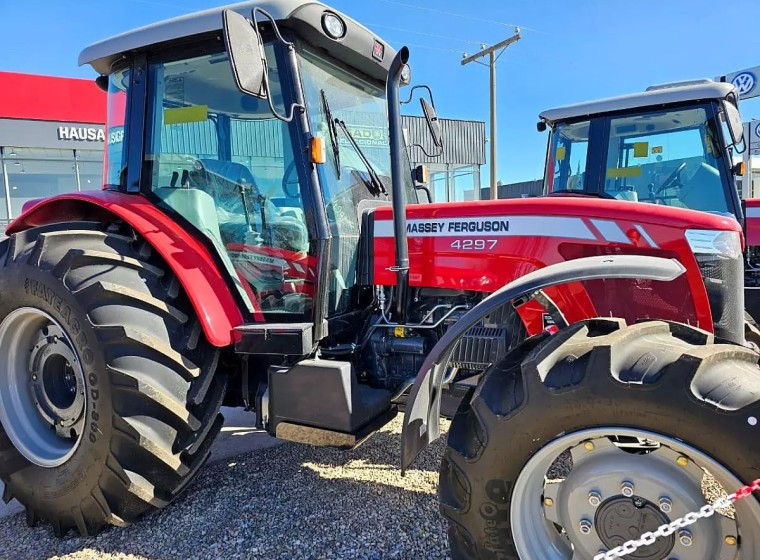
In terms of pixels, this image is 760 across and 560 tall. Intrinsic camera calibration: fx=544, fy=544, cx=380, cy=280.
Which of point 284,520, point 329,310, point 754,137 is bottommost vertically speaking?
point 284,520

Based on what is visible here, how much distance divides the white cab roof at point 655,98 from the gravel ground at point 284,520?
3810 mm

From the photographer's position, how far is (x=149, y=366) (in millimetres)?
2221

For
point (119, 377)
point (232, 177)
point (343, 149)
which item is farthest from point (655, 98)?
point (119, 377)

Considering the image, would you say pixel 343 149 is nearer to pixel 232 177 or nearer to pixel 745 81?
pixel 232 177

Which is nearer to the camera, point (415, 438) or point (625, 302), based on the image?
point (415, 438)

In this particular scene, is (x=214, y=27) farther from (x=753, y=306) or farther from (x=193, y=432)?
(x=753, y=306)

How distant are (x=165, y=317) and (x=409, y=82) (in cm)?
197

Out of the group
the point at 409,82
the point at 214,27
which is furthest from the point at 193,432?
the point at 409,82

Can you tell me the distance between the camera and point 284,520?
2.42 m

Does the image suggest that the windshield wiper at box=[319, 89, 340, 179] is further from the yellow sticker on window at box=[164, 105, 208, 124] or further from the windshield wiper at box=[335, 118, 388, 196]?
the yellow sticker on window at box=[164, 105, 208, 124]

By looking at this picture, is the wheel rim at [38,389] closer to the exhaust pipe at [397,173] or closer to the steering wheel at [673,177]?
the exhaust pipe at [397,173]

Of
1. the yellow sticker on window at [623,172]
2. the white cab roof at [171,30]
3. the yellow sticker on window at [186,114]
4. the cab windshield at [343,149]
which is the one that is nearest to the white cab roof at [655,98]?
the yellow sticker on window at [623,172]

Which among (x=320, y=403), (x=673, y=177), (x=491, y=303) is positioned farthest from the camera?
(x=673, y=177)

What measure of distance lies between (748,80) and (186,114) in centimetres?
1141
